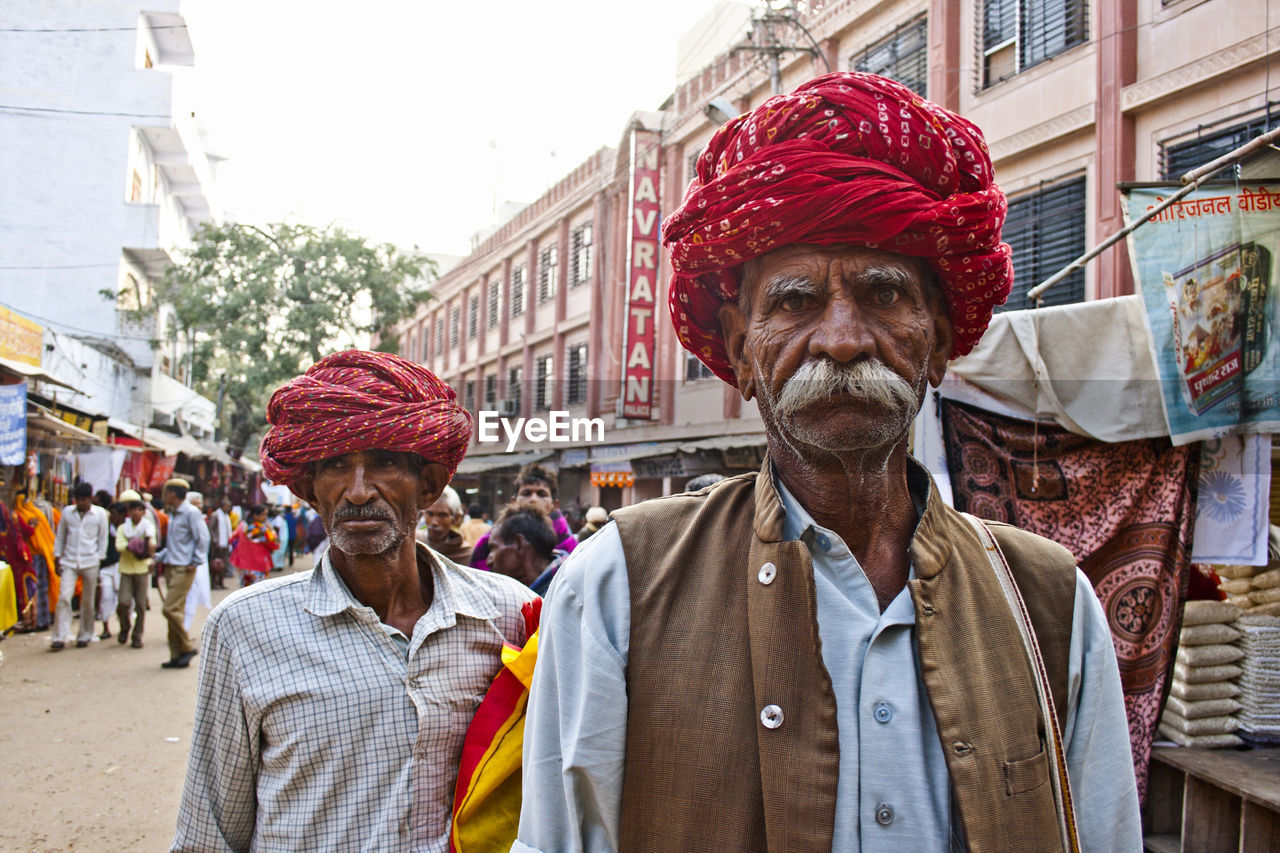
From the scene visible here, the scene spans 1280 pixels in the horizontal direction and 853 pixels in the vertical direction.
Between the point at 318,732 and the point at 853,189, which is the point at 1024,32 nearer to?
the point at 853,189

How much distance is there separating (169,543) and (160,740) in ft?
9.63

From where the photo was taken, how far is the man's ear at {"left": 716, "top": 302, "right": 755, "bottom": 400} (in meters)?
1.60

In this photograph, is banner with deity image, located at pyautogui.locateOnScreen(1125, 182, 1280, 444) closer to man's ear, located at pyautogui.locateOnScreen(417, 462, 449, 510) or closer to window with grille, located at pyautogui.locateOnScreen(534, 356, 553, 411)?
man's ear, located at pyautogui.locateOnScreen(417, 462, 449, 510)

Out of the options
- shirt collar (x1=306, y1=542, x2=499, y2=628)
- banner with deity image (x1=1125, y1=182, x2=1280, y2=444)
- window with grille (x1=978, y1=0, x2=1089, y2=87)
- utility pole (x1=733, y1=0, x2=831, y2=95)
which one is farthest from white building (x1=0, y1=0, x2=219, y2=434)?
banner with deity image (x1=1125, y1=182, x2=1280, y2=444)

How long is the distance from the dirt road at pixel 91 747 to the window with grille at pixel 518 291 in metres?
16.9

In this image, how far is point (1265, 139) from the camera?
12.4 feet

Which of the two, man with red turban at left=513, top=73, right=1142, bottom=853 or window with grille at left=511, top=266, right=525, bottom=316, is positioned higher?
window with grille at left=511, top=266, right=525, bottom=316

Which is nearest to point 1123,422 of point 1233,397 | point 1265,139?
point 1233,397

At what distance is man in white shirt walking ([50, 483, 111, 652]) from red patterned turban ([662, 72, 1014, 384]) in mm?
10186

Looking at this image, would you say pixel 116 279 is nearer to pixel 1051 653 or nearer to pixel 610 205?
pixel 610 205

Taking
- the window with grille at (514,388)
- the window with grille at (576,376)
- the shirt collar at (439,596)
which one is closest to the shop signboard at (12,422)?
the shirt collar at (439,596)

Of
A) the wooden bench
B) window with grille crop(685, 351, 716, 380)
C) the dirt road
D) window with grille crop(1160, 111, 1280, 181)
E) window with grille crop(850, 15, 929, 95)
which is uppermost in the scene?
window with grille crop(850, 15, 929, 95)

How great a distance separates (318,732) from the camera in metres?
1.90

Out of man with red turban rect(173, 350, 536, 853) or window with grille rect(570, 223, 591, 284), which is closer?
man with red turban rect(173, 350, 536, 853)
